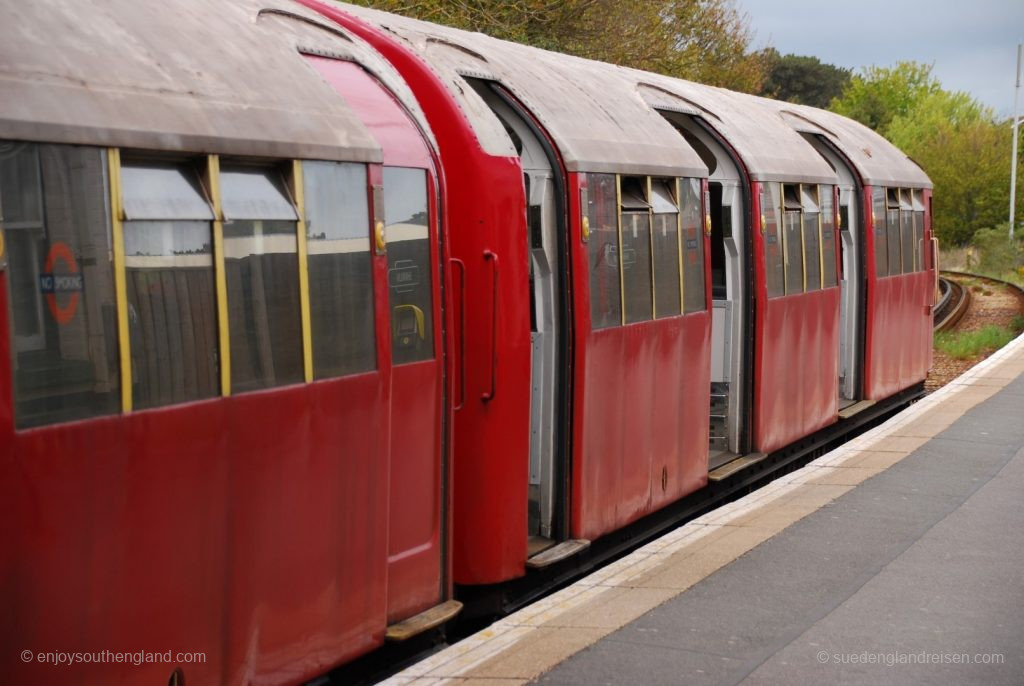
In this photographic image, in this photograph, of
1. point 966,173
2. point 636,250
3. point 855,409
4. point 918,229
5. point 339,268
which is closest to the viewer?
point 339,268

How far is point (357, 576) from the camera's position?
17.7ft

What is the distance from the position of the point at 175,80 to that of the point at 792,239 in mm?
7561

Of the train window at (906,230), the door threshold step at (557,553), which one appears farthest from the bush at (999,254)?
the door threshold step at (557,553)

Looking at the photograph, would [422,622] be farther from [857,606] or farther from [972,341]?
[972,341]

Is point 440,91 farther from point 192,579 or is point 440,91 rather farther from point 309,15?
point 192,579

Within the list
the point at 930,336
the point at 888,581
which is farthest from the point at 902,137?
the point at 888,581

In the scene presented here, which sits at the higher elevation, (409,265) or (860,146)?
(860,146)

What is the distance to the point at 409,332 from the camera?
5.80 metres

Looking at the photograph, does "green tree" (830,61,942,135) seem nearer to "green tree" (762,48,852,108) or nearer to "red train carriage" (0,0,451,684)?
"green tree" (762,48,852,108)

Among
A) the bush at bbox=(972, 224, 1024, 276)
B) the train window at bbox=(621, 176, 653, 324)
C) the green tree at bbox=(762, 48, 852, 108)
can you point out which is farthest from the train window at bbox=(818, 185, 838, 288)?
the green tree at bbox=(762, 48, 852, 108)

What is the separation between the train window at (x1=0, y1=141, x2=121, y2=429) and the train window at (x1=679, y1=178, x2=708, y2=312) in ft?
17.7

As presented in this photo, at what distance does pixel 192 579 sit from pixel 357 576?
110 cm

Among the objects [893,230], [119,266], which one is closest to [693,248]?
[119,266]

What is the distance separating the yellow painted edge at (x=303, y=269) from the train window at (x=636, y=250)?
3.24 meters
